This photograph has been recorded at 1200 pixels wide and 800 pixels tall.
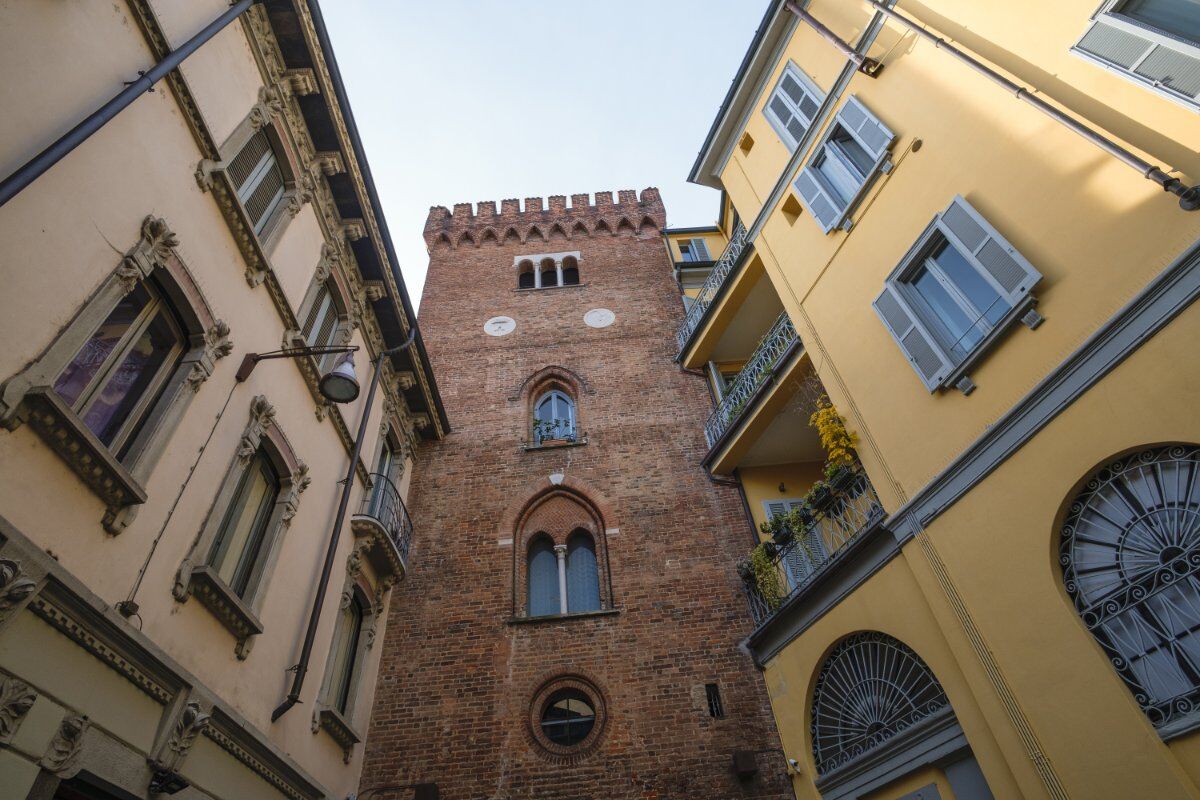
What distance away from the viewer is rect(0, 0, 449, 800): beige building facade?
15.4ft

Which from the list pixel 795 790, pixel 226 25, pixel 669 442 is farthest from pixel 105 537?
pixel 669 442

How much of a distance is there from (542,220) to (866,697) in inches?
657

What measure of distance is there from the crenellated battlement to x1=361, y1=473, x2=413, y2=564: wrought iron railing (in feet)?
34.0

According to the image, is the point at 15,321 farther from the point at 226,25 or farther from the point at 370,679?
the point at 370,679

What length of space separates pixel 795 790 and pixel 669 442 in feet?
22.4

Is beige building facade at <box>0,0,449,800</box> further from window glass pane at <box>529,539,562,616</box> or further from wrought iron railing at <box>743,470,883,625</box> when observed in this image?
wrought iron railing at <box>743,470,883,625</box>

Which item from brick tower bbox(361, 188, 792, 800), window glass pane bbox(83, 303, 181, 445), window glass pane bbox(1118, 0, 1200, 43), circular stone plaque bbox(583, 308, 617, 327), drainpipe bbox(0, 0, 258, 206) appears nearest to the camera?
drainpipe bbox(0, 0, 258, 206)

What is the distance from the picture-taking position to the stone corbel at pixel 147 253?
568 centimetres

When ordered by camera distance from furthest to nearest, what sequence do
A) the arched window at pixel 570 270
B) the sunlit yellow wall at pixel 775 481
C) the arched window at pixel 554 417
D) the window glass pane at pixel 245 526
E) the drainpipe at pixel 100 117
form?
the arched window at pixel 570 270
the arched window at pixel 554 417
the sunlit yellow wall at pixel 775 481
the window glass pane at pixel 245 526
the drainpipe at pixel 100 117

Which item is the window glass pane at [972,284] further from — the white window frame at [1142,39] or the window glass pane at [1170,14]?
the window glass pane at [1170,14]

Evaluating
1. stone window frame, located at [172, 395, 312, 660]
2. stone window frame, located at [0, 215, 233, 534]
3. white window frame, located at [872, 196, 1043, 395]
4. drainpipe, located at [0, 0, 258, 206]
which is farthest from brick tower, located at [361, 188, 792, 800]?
drainpipe, located at [0, 0, 258, 206]

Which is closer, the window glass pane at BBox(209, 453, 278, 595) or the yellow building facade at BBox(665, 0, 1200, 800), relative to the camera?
the yellow building facade at BBox(665, 0, 1200, 800)

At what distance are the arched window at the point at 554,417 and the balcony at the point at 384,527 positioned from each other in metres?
3.57

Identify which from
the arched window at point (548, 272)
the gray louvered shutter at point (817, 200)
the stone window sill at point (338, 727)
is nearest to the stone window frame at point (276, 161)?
the stone window sill at point (338, 727)
